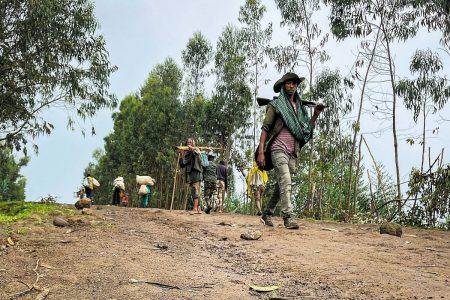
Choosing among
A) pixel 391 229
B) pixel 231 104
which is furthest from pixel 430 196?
pixel 231 104

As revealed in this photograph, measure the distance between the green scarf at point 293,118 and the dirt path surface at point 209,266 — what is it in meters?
1.30

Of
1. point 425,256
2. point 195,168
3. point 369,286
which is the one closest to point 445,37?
point 195,168

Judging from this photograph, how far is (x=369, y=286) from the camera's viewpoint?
333cm

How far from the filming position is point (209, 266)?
13.2 feet

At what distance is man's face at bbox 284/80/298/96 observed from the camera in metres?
6.37

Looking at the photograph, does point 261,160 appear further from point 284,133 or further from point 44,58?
point 44,58

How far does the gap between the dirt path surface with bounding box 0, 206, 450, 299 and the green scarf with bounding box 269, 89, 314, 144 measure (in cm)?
130

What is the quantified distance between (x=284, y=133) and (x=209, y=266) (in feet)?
8.92

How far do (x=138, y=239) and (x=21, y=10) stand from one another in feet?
42.8

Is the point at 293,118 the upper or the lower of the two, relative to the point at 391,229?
upper

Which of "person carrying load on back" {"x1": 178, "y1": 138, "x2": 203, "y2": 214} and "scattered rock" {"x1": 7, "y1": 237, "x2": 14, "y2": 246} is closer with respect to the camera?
"scattered rock" {"x1": 7, "y1": 237, "x2": 14, "y2": 246}

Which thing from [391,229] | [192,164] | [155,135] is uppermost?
[155,135]

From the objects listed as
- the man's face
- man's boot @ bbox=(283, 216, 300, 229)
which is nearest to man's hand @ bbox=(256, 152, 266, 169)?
man's boot @ bbox=(283, 216, 300, 229)

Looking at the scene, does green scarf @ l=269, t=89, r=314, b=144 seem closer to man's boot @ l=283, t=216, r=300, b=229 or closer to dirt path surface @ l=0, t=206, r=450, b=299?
man's boot @ l=283, t=216, r=300, b=229
